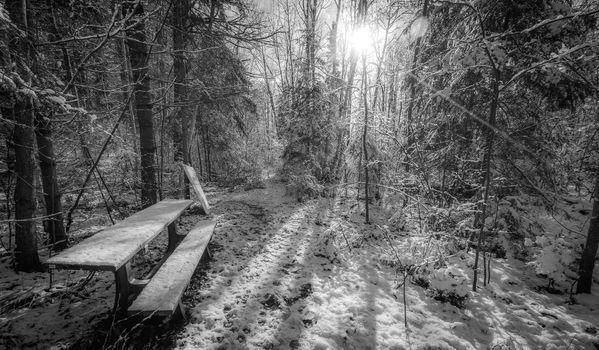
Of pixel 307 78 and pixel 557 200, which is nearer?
pixel 557 200

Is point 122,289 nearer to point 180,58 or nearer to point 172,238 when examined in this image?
point 172,238

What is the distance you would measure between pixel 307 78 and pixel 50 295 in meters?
9.19

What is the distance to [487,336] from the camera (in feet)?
12.1

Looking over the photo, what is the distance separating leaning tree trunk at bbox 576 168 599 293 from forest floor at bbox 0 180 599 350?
0.95 feet

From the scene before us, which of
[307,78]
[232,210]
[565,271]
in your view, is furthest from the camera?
[307,78]

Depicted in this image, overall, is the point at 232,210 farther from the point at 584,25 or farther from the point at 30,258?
the point at 584,25

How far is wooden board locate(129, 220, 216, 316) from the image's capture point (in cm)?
271

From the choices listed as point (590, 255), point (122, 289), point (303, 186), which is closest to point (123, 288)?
point (122, 289)

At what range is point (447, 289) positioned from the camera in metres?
4.45

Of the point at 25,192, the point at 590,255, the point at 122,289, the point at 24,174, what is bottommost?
the point at 590,255

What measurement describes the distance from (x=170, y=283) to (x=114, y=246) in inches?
29.8

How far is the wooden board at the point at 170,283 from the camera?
8.87 feet

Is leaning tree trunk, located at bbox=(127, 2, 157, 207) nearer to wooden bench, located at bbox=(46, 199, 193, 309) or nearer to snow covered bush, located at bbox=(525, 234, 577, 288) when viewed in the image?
wooden bench, located at bbox=(46, 199, 193, 309)

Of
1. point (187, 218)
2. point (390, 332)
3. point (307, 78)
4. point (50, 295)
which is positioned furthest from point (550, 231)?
point (50, 295)
